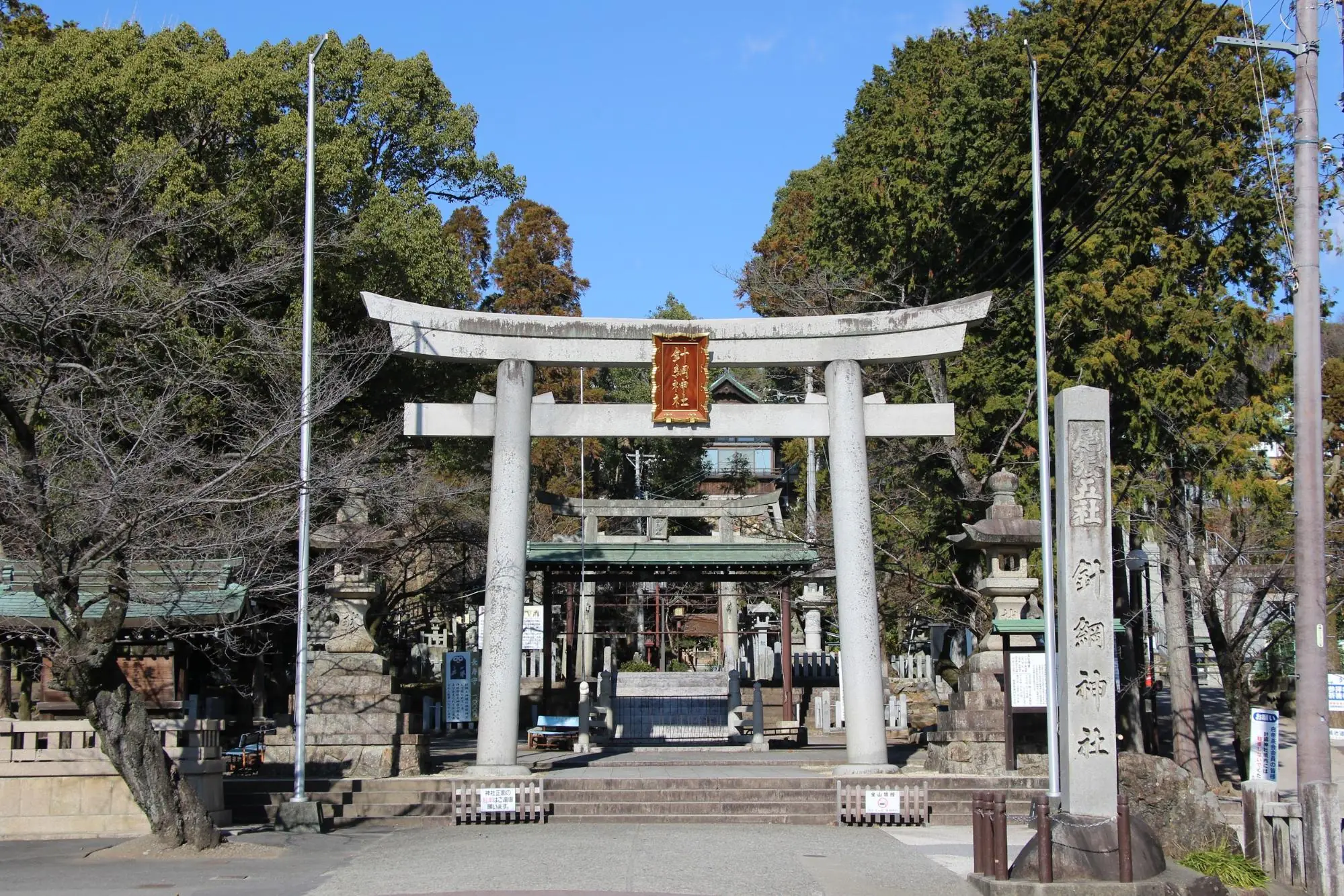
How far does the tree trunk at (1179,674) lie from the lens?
2200 cm

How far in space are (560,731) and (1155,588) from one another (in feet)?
87.8

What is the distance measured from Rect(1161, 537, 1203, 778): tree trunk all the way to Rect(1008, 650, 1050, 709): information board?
4636 millimetres

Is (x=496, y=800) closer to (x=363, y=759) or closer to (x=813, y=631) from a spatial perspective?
(x=363, y=759)

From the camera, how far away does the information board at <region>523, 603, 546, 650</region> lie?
34.3m

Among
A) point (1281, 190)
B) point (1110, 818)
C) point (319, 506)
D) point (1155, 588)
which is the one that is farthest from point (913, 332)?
point (1155, 588)

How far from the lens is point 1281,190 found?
72.1 ft

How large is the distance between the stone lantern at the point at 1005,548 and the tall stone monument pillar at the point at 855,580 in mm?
2154

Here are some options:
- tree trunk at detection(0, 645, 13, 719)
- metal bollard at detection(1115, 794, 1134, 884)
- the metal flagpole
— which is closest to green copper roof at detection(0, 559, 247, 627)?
tree trunk at detection(0, 645, 13, 719)

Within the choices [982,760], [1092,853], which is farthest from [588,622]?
[1092,853]

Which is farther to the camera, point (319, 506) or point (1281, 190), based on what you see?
point (319, 506)

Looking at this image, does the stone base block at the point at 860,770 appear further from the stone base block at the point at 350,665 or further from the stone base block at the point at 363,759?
the stone base block at the point at 350,665

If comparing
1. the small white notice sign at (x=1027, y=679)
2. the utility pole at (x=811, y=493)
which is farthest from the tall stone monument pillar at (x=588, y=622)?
the small white notice sign at (x=1027, y=679)

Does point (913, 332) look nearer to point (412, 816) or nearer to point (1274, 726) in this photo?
point (1274, 726)

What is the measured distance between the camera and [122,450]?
17.8 m
